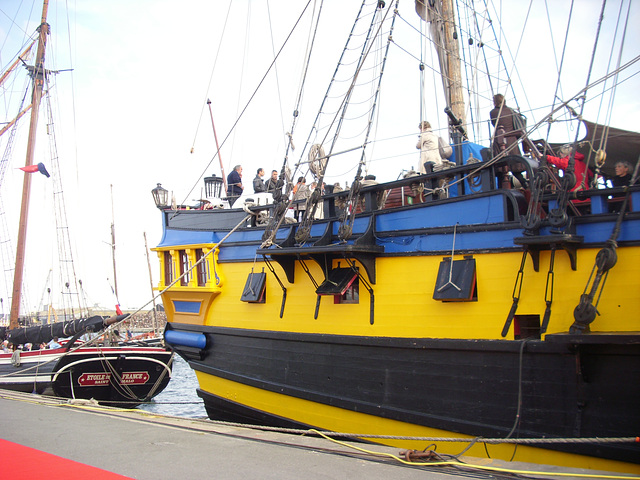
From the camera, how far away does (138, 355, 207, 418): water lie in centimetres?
1548

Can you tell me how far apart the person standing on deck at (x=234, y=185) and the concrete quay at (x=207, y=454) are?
19.1 ft

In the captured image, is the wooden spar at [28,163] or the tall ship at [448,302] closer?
the tall ship at [448,302]

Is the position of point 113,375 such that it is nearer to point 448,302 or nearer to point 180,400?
point 180,400

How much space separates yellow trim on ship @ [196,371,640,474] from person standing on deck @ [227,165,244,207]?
372 centimetres

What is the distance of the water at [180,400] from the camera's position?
1548cm

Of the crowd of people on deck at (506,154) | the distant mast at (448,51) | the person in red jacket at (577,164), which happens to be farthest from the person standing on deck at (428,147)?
the distant mast at (448,51)

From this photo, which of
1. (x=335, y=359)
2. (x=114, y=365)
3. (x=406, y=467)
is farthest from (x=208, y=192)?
(x=406, y=467)

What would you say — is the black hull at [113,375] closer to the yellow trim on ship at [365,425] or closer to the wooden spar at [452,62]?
the yellow trim on ship at [365,425]

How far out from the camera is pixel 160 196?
11641 millimetres

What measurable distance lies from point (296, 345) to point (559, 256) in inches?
161

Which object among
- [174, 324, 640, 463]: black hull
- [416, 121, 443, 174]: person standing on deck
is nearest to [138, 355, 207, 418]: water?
[174, 324, 640, 463]: black hull

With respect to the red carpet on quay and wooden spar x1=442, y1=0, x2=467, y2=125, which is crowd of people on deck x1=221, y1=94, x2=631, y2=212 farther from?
the red carpet on quay

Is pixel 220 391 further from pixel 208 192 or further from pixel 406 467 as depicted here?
pixel 406 467

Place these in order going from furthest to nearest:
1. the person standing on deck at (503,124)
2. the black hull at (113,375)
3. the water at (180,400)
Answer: the black hull at (113,375) < the water at (180,400) < the person standing on deck at (503,124)
